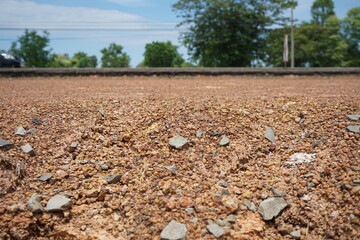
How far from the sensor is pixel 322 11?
38.3 m

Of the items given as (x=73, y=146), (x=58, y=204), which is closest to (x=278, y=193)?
(x=58, y=204)

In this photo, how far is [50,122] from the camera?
10.6 ft

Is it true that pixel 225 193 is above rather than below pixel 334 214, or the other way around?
above

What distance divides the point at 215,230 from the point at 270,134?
138 centimetres

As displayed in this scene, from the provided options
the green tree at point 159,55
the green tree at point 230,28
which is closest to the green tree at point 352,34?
the green tree at point 230,28

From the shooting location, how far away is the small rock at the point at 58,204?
227 cm

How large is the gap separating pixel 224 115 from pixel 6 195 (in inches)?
95.5

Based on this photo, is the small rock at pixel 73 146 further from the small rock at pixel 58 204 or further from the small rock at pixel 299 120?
the small rock at pixel 299 120

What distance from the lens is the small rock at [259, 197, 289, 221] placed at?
2.27 m

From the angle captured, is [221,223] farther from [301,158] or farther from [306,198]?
[301,158]

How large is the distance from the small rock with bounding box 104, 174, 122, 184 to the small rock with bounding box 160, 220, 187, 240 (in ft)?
2.35

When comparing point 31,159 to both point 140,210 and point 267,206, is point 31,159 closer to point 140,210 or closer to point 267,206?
point 140,210

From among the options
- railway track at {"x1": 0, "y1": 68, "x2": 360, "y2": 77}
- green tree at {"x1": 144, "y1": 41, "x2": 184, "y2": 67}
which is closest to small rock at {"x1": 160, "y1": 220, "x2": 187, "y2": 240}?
railway track at {"x1": 0, "y1": 68, "x2": 360, "y2": 77}

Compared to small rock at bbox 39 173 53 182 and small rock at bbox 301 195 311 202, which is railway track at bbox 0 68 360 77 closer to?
small rock at bbox 39 173 53 182
